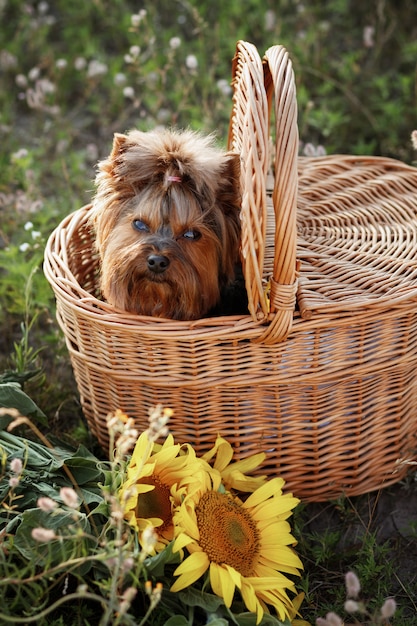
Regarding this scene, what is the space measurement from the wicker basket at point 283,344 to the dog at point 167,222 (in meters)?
0.13

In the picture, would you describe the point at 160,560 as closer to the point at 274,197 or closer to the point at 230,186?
the point at 274,197

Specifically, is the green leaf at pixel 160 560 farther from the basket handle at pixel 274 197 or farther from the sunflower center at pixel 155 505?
the basket handle at pixel 274 197

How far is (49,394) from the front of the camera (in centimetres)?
318

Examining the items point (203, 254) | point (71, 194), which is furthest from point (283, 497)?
point (71, 194)

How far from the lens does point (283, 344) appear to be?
7.63ft

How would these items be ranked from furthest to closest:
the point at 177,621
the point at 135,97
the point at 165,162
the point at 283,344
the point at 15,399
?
the point at 135,97 → the point at 15,399 → the point at 165,162 → the point at 283,344 → the point at 177,621

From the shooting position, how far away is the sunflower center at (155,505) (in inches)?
88.6

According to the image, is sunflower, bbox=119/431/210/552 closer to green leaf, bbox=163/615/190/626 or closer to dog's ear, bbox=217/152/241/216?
green leaf, bbox=163/615/190/626

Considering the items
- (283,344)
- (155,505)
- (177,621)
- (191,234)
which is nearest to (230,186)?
(191,234)

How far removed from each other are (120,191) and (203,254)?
35cm

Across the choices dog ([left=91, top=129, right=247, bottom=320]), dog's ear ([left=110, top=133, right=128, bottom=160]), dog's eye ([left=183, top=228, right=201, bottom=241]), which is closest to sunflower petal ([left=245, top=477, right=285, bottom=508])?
dog ([left=91, top=129, right=247, bottom=320])

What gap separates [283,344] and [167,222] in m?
0.53

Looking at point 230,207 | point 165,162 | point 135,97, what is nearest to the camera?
point 165,162

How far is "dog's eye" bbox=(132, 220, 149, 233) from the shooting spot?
8.07ft
